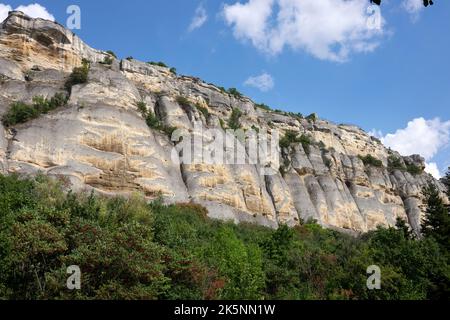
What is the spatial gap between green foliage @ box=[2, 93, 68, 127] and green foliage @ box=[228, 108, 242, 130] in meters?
21.9

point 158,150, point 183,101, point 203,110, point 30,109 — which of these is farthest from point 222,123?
point 30,109

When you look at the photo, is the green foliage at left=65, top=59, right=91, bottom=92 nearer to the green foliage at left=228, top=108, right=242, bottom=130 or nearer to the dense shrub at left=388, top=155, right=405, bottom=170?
the green foliage at left=228, top=108, right=242, bottom=130

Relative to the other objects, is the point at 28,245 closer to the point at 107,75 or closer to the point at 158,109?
the point at 107,75

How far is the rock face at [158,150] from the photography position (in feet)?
131

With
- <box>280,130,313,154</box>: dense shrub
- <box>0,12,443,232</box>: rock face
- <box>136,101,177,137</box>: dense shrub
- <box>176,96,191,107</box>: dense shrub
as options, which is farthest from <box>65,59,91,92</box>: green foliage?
<box>280,130,313,154</box>: dense shrub

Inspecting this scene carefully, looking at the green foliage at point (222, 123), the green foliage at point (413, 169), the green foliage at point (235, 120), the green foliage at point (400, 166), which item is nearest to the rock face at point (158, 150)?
the green foliage at point (222, 123)

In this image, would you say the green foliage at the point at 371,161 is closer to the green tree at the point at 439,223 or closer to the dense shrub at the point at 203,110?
the dense shrub at the point at 203,110

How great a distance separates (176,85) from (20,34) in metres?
18.5

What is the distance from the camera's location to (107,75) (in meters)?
47.7

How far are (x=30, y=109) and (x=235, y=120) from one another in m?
27.0

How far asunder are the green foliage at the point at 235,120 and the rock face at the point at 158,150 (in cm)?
52

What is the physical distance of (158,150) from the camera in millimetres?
45688

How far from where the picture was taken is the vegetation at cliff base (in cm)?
2030
